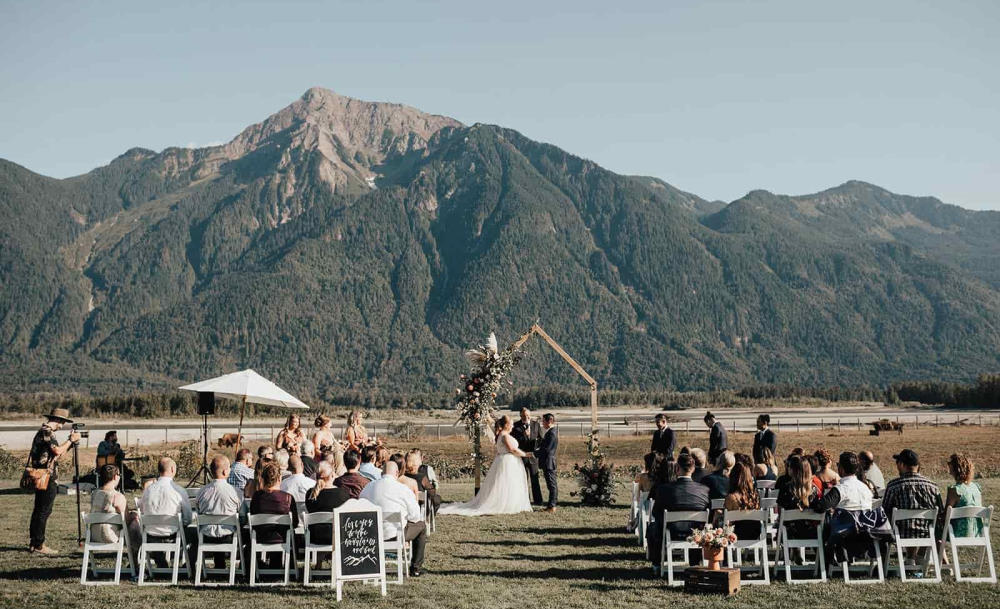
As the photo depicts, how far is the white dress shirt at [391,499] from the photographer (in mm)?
10586

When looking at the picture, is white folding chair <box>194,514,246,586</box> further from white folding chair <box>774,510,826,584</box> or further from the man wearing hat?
white folding chair <box>774,510,826,584</box>

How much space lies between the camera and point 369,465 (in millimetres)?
12906

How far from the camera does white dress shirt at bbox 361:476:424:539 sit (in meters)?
10.6

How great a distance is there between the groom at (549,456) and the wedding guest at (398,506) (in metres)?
6.51

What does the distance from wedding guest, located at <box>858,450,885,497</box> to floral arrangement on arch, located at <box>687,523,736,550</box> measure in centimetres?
321

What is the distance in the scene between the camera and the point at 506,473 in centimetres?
1727

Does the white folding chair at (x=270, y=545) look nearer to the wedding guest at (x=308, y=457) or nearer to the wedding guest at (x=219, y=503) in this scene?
the wedding guest at (x=219, y=503)

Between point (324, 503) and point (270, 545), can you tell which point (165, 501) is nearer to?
point (270, 545)

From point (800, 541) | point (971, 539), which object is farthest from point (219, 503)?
point (971, 539)

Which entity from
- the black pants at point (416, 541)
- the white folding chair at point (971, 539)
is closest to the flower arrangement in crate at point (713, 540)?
the white folding chair at point (971, 539)

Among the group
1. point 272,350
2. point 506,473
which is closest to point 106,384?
point 272,350

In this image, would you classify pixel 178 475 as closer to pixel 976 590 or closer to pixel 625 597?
pixel 625 597

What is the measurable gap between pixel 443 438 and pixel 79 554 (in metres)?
41.8

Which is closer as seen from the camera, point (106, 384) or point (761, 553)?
point (761, 553)
